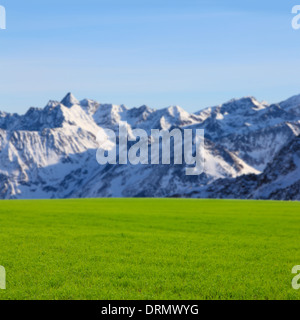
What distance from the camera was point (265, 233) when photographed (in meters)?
33.2

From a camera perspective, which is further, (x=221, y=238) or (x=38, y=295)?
(x=221, y=238)

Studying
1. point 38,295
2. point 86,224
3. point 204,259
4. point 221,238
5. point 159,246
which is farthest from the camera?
point 86,224

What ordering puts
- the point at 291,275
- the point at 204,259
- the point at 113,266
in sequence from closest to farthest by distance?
1. the point at 291,275
2. the point at 113,266
3. the point at 204,259

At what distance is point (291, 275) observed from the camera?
1798 centimetres

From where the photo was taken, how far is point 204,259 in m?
21.1
